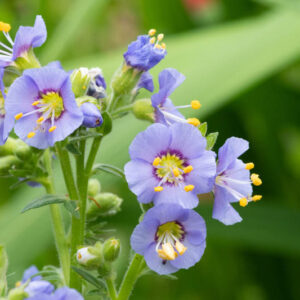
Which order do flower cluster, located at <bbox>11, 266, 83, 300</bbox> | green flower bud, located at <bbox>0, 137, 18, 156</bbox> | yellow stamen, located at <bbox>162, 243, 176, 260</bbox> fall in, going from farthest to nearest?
green flower bud, located at <bbox>0, 137, 18, 156</bbox>, yellow stamen, located at <bbox>162, 243, 176, 260</bbox>, flower cluster, located at <bbox>11, 266, 83, 300</bbox>

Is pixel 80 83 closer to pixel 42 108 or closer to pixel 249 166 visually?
pixel 42 108

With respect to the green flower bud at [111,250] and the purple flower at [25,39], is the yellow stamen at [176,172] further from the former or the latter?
the purple flower at [25,39]

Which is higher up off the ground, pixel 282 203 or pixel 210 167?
pixel 210 167

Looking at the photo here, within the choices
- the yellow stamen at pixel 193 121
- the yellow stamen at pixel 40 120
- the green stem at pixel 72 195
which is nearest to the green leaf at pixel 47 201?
the green stem at pixel 72 195

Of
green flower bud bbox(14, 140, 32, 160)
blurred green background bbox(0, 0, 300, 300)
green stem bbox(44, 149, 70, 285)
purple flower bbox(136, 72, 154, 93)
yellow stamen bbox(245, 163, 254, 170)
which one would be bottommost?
blurred green background bbox(0, 0, 300, 300)

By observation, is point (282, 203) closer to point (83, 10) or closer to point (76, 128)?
point (83, 10)

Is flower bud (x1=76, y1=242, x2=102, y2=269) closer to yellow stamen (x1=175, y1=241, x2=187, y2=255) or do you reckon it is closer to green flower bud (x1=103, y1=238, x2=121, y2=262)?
green flower bud (x1=103, y1=238, x2=121, y2=262)

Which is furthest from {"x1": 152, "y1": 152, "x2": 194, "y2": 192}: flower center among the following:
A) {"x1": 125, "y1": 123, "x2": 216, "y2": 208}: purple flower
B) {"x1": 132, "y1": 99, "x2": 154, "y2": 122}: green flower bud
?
{"x1": 132, "y1": 99, "x2": 154, "y2": 122}: green flower bud

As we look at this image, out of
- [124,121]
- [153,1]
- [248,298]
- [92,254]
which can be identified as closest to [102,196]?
[92,254]

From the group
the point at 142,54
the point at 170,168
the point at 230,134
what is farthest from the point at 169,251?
the point at 230,134
